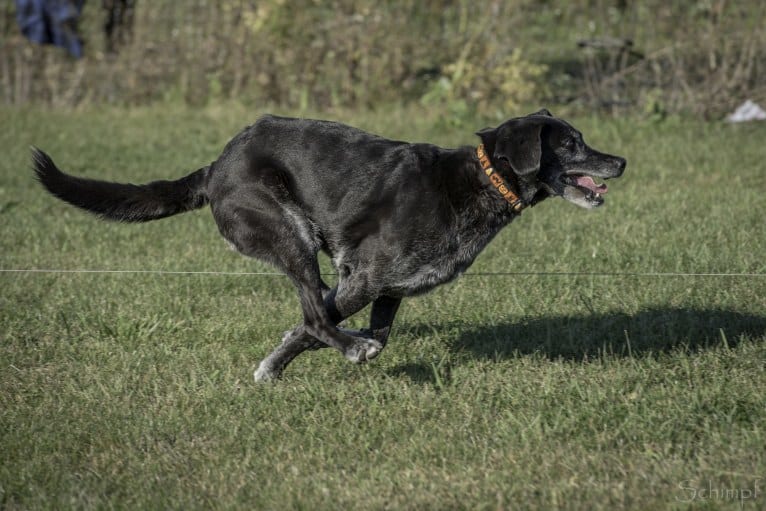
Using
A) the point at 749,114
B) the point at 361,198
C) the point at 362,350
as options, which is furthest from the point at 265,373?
the point at 749,114

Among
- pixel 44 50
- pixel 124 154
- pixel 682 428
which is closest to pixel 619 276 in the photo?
pixel 682 428

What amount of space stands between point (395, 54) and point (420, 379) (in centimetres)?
897

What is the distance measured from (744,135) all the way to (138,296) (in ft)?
24.1

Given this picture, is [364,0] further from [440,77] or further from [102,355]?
[102,355]

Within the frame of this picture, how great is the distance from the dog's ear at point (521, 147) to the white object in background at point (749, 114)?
7.62 m

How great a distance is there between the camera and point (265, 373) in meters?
5.11

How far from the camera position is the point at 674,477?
386cm

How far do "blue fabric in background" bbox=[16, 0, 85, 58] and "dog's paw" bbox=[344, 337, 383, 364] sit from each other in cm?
1129

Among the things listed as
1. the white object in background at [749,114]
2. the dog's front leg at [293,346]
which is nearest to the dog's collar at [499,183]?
the dog's front leg at [293,346]

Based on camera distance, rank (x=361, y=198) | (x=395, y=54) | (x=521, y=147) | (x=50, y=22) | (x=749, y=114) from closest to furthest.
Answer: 1. (x=521, y=147)
2. (x=361, y=198)
3. (x=749, y=114)
4. (x=395, y=54)
5. (x=50, y=22)

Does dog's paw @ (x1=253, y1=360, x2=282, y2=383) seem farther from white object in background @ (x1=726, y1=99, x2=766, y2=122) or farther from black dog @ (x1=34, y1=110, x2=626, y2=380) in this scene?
white object in background @ (x1=726, y1=99, x2=766, y2=122)

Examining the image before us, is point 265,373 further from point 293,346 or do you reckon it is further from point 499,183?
point 499,183

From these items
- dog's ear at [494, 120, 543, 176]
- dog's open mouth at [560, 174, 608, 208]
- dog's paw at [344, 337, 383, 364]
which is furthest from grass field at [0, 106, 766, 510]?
dog's ear at [494, 120, 543, 176]

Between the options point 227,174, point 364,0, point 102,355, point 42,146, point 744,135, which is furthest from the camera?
point 364,0
